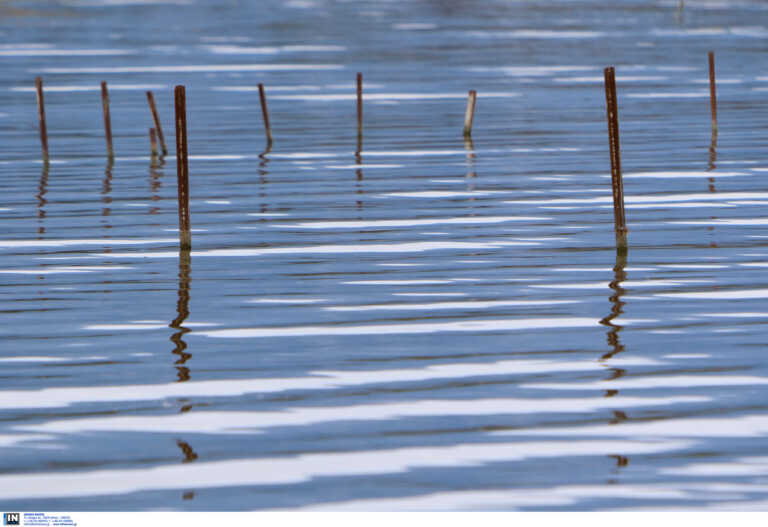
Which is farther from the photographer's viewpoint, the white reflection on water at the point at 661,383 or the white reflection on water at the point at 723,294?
the white reflection on water at the point at 723,294

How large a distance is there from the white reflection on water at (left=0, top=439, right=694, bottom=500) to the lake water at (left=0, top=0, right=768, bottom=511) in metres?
0.02

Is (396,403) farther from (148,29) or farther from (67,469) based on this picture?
(148,29)

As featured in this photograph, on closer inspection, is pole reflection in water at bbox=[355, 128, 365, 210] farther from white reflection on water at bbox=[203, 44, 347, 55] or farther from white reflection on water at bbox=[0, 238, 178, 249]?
white reflection on water at bbox=[203, 44, 347, 55]

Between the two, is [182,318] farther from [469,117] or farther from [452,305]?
[469,117]

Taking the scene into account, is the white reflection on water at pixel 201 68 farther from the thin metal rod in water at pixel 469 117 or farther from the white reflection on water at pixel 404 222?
the white reflection on water at pixel 404 222

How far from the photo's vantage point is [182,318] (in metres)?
12.5

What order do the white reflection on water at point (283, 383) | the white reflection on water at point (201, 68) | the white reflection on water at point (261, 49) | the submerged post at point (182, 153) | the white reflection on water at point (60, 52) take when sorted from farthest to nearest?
the white reflection on water at point (261, 49), the white reflection on water at point (60, 52), the white reflection on water at point (201, 68), the submerged post at point (182, 153), the white reflection on water at point (283, 383)

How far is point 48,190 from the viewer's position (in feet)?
72.5

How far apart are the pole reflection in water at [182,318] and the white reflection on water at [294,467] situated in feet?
6.40

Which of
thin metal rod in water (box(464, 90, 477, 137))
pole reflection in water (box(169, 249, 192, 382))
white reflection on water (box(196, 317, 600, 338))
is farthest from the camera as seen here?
thin metal rod in water (box(464, 90, 477, 137))

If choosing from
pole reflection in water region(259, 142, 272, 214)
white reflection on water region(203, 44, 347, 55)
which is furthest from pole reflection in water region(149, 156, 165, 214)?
white reflection on water region(203, 44, 347, 55)

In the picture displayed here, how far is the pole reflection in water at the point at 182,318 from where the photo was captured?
10.7 meters

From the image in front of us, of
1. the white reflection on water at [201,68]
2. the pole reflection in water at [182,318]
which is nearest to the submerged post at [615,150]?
the pole reflection in water at [182,318]

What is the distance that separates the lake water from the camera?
8469mm
